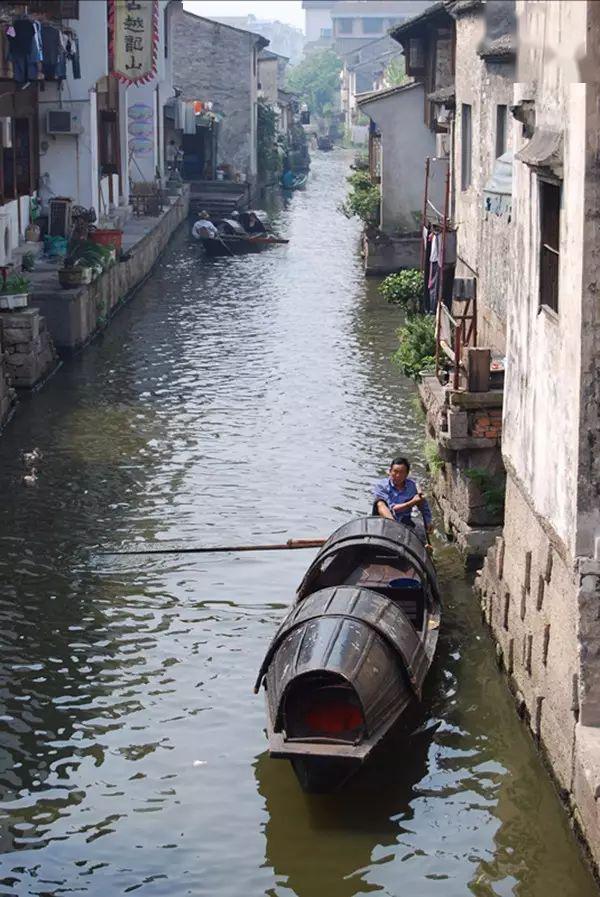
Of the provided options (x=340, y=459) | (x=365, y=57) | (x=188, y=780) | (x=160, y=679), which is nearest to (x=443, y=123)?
(x=340, y=459)

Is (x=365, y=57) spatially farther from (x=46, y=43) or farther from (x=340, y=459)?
(x=340, y=459)

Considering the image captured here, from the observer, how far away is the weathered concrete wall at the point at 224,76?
197 ft

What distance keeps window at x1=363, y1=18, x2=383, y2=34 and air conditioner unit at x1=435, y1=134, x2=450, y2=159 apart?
88449 millimetres

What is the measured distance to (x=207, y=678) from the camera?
13.5 m

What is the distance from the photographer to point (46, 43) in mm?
28500

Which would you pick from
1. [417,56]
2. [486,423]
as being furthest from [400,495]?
[417,56]

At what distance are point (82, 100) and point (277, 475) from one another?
17.1m

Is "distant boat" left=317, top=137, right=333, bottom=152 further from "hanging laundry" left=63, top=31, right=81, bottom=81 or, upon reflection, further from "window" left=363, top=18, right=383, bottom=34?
"hanging laundry" left=63, top=31, right=81, bottom=81

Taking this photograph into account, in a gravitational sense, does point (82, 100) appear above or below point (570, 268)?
above

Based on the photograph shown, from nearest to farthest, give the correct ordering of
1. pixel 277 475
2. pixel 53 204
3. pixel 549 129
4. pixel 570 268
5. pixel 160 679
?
1. pixel 570 268
2. pixel 549 129
3. pixel 160 679
4. pixel 277 475
5. pixel 53 204

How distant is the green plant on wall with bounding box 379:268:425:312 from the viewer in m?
27.3

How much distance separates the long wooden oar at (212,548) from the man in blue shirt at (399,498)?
94cm

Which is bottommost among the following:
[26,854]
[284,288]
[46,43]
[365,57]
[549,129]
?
[26,854]

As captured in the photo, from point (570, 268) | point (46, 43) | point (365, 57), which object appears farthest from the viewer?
point (365, 57)
